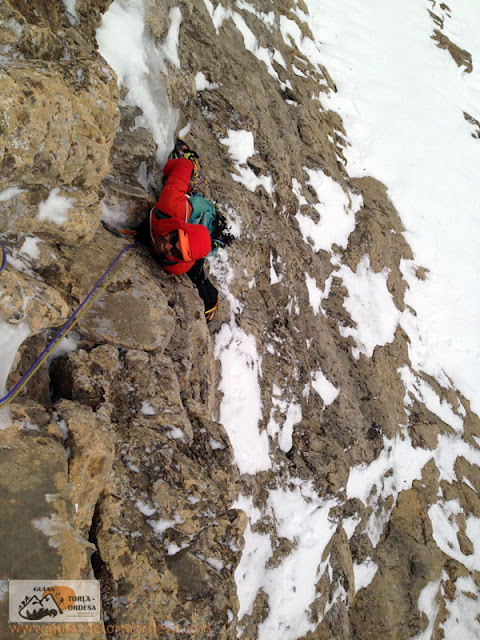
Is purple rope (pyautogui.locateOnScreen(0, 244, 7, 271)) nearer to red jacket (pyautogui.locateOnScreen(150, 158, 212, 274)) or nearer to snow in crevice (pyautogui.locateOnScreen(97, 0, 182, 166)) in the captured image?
red jacket (pyautogui.locateOnScreen(150, 158, 212, 274))

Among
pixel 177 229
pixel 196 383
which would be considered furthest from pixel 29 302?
pixel 196 383

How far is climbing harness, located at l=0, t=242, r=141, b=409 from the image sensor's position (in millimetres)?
2317

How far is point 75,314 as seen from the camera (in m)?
3.02

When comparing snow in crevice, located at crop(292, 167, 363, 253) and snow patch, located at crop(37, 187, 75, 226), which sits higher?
snow patch, located at crop(37, 187, 75, 226)

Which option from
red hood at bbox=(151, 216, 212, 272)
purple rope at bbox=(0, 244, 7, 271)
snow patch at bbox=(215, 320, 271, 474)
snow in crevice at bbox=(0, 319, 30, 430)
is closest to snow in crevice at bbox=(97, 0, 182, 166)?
red hood at bbox=(151, 216, 212, 272)

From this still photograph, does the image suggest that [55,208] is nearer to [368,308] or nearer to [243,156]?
[243,156]

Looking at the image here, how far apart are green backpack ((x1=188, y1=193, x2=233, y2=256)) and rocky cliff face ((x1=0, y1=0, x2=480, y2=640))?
0.56 m

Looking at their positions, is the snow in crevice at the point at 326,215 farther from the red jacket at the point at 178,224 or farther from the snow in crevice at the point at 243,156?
the red jacket at the point at 178,224

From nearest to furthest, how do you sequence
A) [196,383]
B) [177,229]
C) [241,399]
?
[177,229]
[196,383]
[241,399]

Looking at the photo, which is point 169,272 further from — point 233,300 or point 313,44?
point 313,44

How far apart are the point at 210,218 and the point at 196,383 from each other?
1.80 metres

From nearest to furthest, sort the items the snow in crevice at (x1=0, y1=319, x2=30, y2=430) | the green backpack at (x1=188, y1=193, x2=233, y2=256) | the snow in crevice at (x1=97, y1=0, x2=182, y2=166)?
1. the snow in crevice at (x1=0, y1=319, x2=30, y2=430)
2. the green backpack at (x1=188, y1=193, x2=233, y2=256)
3. the snow in crevice at (x1=97, y1=0, x2=182, y2=166)

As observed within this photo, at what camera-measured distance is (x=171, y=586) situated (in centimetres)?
272

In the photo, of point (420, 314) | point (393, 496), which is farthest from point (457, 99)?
point (393, 496)
